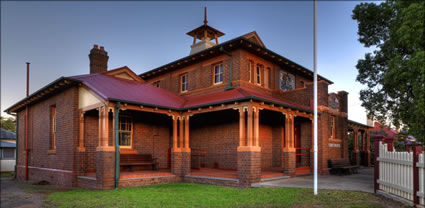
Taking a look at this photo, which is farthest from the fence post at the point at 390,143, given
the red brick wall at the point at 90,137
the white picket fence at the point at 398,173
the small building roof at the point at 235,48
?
the red brick wall at the point at 90,137

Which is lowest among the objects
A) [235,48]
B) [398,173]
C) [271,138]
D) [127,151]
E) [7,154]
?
[7,154]

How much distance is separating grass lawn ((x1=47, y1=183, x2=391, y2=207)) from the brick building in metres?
1.59

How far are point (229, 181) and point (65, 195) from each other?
5.84 meters

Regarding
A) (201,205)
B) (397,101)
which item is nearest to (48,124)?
(201,205)

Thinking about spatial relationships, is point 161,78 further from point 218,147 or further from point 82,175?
point 82,175

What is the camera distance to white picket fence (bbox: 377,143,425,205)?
711cm

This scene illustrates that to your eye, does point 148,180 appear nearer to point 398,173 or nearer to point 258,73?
point 258,73

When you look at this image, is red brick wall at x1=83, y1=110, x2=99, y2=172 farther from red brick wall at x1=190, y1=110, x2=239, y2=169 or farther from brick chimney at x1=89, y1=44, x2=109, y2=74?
red brick wall at x1=190, y1=110, x2=239, y2=169

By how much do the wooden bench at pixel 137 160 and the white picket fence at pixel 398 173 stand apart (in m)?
10.1

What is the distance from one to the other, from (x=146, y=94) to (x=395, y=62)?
34.8ft

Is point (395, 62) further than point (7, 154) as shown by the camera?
No

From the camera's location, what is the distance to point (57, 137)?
1539 cm

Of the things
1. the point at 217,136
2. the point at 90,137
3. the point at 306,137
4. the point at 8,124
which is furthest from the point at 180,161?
the point at 8,124

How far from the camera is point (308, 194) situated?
9273 millimetres
